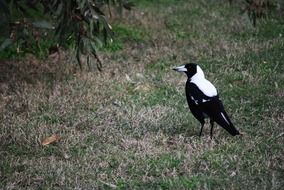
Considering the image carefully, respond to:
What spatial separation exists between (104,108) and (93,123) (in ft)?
1.75

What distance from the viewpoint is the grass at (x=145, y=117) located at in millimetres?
5211

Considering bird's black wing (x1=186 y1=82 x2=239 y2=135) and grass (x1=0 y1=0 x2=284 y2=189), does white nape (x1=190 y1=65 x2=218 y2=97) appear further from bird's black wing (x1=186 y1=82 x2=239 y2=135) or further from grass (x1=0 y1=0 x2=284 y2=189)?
grass (x1=0 y1=0 x2=284 y2=189)

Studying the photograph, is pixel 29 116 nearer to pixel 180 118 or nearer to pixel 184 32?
pixel 180 118

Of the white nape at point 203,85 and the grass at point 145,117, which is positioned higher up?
the white nape at point 203,85

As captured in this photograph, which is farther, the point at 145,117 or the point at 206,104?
the point at 145,117

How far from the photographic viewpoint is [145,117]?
22.1 ft

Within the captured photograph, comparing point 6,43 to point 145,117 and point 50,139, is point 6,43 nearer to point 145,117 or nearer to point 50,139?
point 50,139

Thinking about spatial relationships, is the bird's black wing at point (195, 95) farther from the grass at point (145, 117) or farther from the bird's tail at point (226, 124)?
the grass at point (145, 117)

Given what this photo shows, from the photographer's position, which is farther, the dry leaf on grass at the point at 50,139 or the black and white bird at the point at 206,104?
the dry leaf on grass at the point at 50,139

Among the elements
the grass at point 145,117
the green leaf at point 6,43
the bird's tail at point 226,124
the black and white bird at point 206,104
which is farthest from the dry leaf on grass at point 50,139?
the bird's tail at point 226,124

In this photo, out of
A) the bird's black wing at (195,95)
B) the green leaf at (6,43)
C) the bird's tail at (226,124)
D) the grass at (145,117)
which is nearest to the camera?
the grass at (145,117)

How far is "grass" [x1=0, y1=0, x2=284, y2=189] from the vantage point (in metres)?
5.21

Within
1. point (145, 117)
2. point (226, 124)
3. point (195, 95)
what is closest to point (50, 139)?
point (145, 117)

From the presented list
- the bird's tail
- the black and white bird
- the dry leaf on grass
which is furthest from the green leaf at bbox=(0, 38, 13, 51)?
the bird's tail
